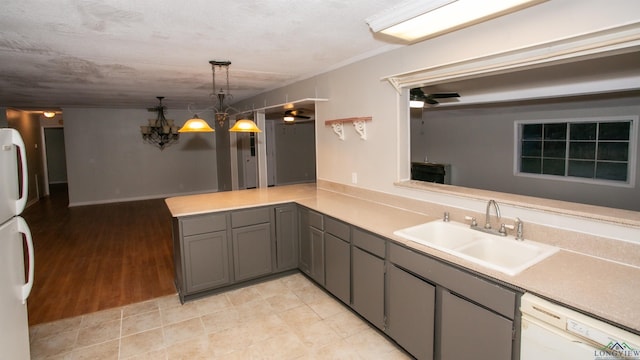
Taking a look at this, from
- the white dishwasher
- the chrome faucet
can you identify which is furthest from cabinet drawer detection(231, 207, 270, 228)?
the white dishwasher

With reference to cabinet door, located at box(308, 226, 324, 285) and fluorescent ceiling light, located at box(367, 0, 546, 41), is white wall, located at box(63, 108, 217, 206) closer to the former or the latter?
cabinet door, located at box(308, 226, 324, 285)

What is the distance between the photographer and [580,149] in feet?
17.6

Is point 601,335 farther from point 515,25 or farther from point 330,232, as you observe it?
point 330,232

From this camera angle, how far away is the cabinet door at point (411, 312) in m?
2.06

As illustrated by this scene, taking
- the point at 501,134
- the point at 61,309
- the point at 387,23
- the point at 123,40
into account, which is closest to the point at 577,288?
the point at 387,23

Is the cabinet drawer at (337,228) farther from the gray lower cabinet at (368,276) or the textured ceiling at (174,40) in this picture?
the textured ceiling at (174,40)

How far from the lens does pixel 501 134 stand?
621 centimetres

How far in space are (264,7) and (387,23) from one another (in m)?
0.77

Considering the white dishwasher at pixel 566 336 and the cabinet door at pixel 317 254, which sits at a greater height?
the white dishwasher at pixel 566 336

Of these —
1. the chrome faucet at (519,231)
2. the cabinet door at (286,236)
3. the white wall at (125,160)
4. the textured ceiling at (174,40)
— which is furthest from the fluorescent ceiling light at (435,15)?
the white wall at (125,160)

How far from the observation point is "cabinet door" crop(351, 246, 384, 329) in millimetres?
2459

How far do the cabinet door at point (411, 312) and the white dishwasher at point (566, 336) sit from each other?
1.85 ft

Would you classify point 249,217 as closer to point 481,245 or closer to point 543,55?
point 481,245

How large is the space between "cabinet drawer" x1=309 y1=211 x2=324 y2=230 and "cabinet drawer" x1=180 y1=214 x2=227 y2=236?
0.83 meters
